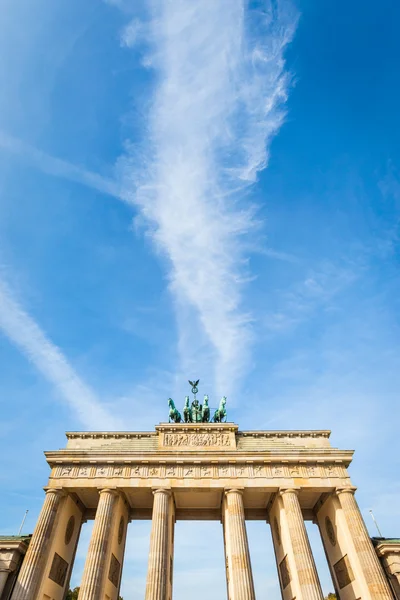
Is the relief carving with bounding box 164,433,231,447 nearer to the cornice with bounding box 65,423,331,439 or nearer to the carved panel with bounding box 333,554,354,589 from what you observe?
the cornice with bounding box 65,423,331,439

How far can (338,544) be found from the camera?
27.9 metres

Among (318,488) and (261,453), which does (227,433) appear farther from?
(318,488)

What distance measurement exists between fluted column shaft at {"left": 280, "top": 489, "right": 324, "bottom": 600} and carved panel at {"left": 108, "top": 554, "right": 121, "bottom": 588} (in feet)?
42.3

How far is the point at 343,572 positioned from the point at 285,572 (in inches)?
162

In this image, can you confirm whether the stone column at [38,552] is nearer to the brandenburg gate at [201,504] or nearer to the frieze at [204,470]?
the brandenburg gate at [201,504]

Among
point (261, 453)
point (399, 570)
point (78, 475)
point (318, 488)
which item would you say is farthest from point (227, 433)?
point (399, 570)

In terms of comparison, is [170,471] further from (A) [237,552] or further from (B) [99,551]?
(A) [237,552]

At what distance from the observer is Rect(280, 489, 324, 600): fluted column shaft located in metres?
23.6

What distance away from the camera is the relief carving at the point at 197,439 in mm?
31484

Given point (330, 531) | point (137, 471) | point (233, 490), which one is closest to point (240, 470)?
point (233, 490)

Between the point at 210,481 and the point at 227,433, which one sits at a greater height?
the point at 227,433

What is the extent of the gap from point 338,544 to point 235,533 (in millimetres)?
8272

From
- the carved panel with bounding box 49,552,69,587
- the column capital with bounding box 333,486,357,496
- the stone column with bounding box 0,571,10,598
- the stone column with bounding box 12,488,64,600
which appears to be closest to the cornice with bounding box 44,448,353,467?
the column capital with bounding box 333,486,357,496

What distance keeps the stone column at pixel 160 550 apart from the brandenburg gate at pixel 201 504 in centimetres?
7
